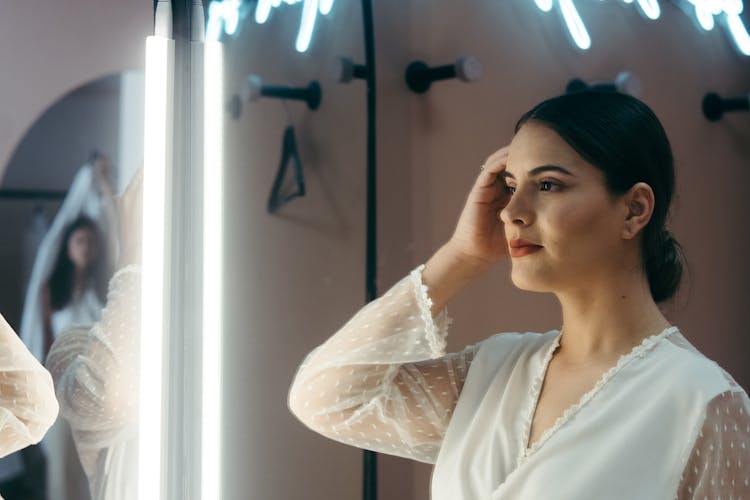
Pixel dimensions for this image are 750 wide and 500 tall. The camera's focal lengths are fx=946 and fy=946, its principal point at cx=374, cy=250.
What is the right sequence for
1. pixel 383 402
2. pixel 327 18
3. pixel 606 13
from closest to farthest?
pixel 383 402
pixel 327 18
pixel 606 13

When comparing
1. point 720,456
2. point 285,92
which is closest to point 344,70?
point 285,92

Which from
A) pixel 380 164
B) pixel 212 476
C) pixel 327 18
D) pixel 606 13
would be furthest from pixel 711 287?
pixel 212 476

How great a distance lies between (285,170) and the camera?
1067mm

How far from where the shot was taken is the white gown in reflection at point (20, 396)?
0.81 metres

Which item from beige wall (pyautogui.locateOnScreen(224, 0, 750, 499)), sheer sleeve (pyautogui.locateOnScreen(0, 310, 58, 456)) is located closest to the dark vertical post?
beige wall (pyautogui.locateOnScreen(224, 0, 750, 499))

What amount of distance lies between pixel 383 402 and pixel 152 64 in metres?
0.39

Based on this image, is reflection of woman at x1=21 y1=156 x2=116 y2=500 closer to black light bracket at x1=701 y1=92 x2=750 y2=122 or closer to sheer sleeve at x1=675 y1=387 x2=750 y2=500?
sheer sleeve at x1=675 y1=387 x2=750 y2=500

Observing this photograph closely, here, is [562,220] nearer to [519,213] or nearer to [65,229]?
[519,213]

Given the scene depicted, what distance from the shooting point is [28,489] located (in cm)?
83

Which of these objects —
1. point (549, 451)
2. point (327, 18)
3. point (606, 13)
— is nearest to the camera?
point (549, 451)

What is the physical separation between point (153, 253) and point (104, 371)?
12 cm

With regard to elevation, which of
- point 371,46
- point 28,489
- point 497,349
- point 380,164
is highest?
point 371,46

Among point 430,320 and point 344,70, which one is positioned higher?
point 344,70

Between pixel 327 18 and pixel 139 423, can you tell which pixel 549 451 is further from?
pixel 327 18
